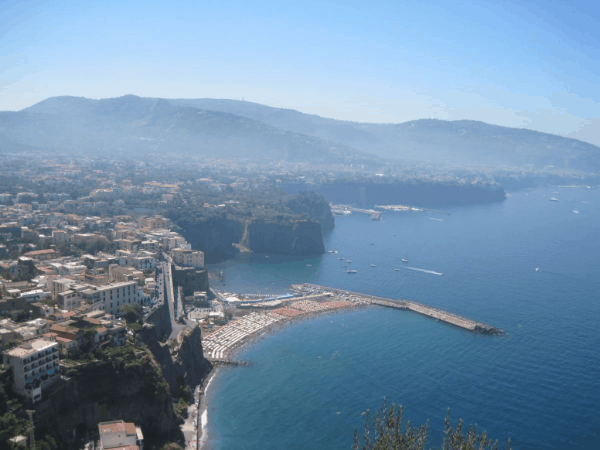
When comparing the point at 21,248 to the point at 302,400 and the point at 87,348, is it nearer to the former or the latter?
the point at 87,348

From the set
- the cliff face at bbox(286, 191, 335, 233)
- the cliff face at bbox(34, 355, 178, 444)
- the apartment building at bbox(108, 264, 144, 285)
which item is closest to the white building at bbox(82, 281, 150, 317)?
the apartment building at bbox(108, 264, 144, 285)

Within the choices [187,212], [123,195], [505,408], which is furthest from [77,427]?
[123,195]

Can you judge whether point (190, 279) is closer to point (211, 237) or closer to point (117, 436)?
point (211, 237)

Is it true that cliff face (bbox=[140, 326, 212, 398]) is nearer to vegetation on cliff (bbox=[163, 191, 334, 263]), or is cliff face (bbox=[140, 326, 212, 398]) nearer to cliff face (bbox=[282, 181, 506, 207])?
vegetation on cliff (bbox=[163, 191, 334, 263])

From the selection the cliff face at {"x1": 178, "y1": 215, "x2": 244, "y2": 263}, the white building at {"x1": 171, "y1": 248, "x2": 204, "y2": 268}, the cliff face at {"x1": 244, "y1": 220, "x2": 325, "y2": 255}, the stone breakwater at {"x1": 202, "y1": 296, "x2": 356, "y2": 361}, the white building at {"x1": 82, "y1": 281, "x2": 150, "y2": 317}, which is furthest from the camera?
the cliff face at {"x1": 244, "y1": 220, "x2": 325, "y2": 255}

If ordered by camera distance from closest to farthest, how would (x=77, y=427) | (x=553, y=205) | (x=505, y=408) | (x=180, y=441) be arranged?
(x=77, y=427) → (x=180, y=441) → (x=505, y=408) → (x=553, y=205)

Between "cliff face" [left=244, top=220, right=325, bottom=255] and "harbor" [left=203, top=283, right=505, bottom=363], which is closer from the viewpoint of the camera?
"harbor" [left=203, top=283, right=505, bottom=363]

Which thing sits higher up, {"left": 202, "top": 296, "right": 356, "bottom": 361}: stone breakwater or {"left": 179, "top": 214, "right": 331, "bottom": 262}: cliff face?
{"left": 179, "top": 214, "right": 331, "bottom": 262}: cliff face
